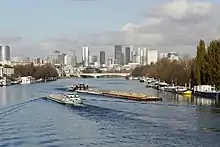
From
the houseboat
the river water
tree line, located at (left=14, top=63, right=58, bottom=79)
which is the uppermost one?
tree line, located at (left=14, top=63, right=58, bottom=79)

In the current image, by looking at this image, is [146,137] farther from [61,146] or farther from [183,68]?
[183,68]

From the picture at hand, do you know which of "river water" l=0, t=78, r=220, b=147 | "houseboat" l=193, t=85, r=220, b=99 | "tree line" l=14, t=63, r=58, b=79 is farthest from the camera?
"tree line" l=14, t=63, r=58, b=79

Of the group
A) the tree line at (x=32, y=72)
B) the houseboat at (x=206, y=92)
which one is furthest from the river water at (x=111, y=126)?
the tree line at (x=32, y=72)

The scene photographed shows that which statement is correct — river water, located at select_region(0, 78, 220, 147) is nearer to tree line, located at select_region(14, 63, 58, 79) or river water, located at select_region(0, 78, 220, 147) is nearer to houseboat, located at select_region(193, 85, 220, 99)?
houseboat, located at select_region(193, 85, 220, 99)

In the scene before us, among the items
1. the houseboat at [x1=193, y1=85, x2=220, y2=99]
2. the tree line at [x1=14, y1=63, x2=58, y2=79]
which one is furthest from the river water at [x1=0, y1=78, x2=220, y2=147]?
the tree line at [x1=14, y1=63, x2=58, y2=79]

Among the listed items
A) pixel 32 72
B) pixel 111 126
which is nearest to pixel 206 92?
pixel 111 126

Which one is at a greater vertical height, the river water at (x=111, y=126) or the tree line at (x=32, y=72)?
the tree line at (x=32, y=72)

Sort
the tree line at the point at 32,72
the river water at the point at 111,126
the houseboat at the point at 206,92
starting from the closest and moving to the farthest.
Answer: the river water at the point at 111,126 < the houseboat at the point at 206,92 < the tree line at the point at 32,72

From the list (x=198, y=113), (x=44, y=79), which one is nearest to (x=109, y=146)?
(x=198, y=113)

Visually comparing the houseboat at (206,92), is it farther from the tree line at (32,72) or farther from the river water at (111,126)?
the tree line at (32,72)
